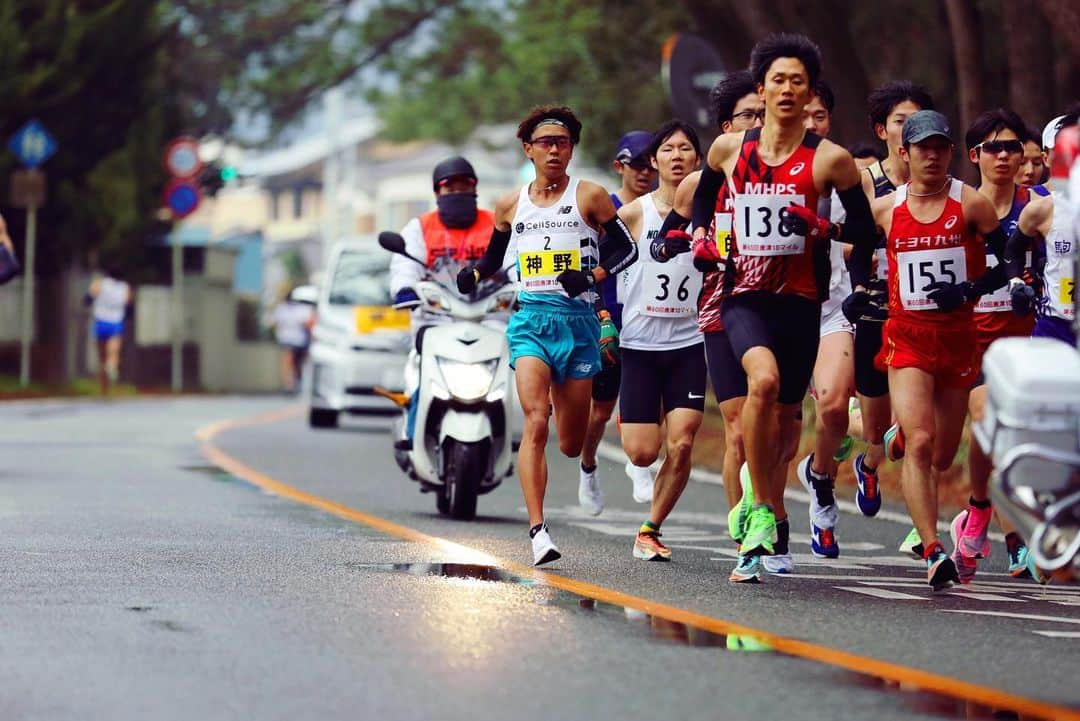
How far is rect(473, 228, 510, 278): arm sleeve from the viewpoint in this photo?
1137cm

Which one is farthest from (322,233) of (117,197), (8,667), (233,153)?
(8,667)

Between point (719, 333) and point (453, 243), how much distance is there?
10.6 feet

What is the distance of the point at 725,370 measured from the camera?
10.8 m

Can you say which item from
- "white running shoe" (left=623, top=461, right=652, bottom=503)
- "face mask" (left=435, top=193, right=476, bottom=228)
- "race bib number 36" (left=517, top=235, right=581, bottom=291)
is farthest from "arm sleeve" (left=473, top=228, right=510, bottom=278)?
"face mask" (left=435, top=193, right=476, bottom=228)

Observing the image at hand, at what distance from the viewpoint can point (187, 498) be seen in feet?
46.1

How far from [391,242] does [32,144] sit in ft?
65.2

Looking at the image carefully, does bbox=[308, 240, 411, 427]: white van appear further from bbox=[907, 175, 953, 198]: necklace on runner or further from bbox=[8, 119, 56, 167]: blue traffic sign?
bbox=[907, 175, 953, 198]: necklace on runner

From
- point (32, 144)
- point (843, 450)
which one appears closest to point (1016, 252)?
point (843, 450)

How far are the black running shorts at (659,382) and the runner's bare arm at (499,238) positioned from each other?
0.73 meters

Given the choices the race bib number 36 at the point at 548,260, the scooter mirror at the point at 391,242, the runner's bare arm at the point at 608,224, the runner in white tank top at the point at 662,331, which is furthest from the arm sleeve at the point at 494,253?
the scooter mirror at the point at 391,242

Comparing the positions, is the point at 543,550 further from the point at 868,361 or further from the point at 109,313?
the point at 109,313

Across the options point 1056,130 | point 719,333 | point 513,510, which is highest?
point 1056,130

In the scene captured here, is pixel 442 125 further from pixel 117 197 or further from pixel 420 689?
pixel 420 689

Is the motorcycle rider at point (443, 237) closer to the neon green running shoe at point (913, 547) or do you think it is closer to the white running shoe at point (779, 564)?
the neon green running shoe at point (913, 547)
